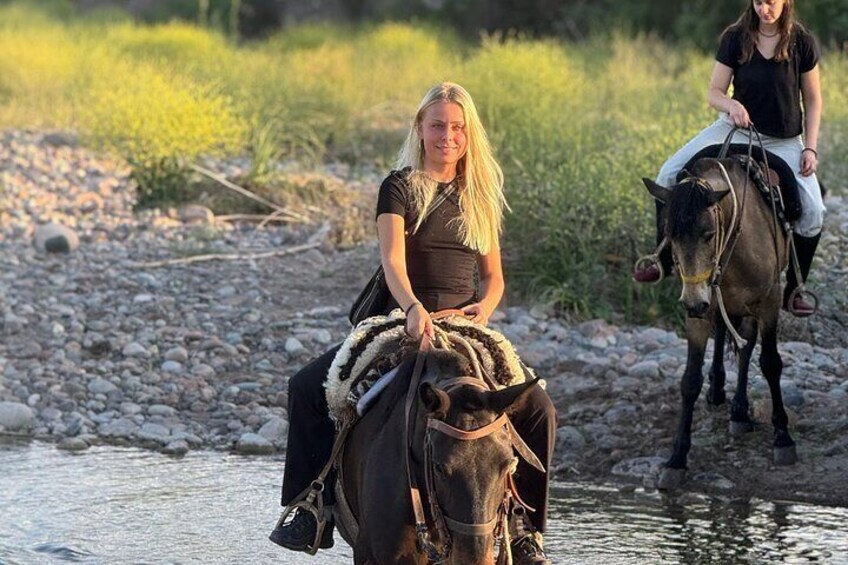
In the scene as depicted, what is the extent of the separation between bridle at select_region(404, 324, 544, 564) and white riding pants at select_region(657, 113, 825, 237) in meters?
4.30

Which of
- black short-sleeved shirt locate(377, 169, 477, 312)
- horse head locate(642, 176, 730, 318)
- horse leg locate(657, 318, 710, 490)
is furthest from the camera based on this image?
horse leg locate(657, 318, 710, 490)

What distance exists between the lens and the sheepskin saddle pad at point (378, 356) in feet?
19.2

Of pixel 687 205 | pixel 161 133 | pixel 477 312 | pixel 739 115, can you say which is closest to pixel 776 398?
pixel 687 205

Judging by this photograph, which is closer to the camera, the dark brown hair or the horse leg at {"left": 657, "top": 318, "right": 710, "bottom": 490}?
the horse leg at {"left": 657, "top": 318, "right": 710, "bottom": 490}

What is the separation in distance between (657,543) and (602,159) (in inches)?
228

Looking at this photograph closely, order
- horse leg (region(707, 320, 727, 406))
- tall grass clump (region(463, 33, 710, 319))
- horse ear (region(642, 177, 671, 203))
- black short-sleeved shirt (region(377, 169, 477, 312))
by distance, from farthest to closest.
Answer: tall grass clump (region(463, 33, 710, 319)) < horse leg (region(707, 320, 727, 406)) < horse ear (region(642, 177, 671, 203)) < black short-sleeved shirt (region(377, 169, 477, 312))

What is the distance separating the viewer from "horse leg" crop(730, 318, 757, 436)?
9773 millimetres

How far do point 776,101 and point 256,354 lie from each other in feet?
14.3

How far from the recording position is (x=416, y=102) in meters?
22.3

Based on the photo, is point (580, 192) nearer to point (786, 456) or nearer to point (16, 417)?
point (786, 456)

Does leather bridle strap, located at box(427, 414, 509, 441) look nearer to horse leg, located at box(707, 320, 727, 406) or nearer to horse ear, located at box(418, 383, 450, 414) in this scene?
horse ear, located at box(418, 383, 450, 414)

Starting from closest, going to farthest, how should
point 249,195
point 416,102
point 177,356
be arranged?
point 177,356
point 249,195
point 416,102

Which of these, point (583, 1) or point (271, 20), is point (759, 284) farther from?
point (271, 20)

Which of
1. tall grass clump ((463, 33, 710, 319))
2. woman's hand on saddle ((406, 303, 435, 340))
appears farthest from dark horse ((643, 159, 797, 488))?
woman's hand on saddle ((406, 303, 435, 340))
